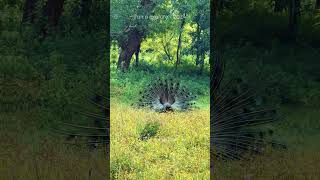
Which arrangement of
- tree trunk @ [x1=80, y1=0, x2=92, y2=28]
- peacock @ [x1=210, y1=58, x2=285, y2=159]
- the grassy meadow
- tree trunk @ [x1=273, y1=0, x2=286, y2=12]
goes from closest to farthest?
the grassy meadow → peacock @ [x1=210, y1=58, x2=285, y2=159] → tree trunk @ [x1=80, y1=0, x2=92, y2=28] → tree trunk @ [x1=273, y1=0, x2=286, y2=12]

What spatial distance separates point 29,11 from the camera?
7.43 m

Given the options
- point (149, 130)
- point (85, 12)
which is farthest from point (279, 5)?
point (149, 130)

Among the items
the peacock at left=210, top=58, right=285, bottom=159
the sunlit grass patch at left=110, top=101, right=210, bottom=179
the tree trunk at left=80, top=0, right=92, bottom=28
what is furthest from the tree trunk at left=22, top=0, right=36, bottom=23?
the peacock at left=210, top=58, right=285, bottom=159

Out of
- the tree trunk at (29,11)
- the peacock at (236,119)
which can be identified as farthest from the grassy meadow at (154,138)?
the tree trunk at (29,11)

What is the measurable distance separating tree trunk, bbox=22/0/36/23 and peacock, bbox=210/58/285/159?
2385 millimetres

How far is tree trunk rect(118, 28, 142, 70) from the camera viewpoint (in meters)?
6.25

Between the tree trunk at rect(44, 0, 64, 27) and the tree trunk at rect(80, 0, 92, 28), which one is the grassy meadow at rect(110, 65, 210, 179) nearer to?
the tree trunk at rect(80, 0, 92, 28)

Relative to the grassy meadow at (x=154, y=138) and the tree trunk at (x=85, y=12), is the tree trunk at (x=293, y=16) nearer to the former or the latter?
the grassy meadow at (x=154, y=138)

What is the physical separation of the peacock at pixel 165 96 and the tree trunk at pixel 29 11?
2.03 metres

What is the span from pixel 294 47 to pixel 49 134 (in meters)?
3.26

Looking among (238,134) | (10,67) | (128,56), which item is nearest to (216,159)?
(238,134)

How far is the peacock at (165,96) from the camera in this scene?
6.29 metres

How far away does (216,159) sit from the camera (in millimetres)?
6793

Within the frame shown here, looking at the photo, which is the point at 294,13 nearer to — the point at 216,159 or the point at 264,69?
the point at 264,69
